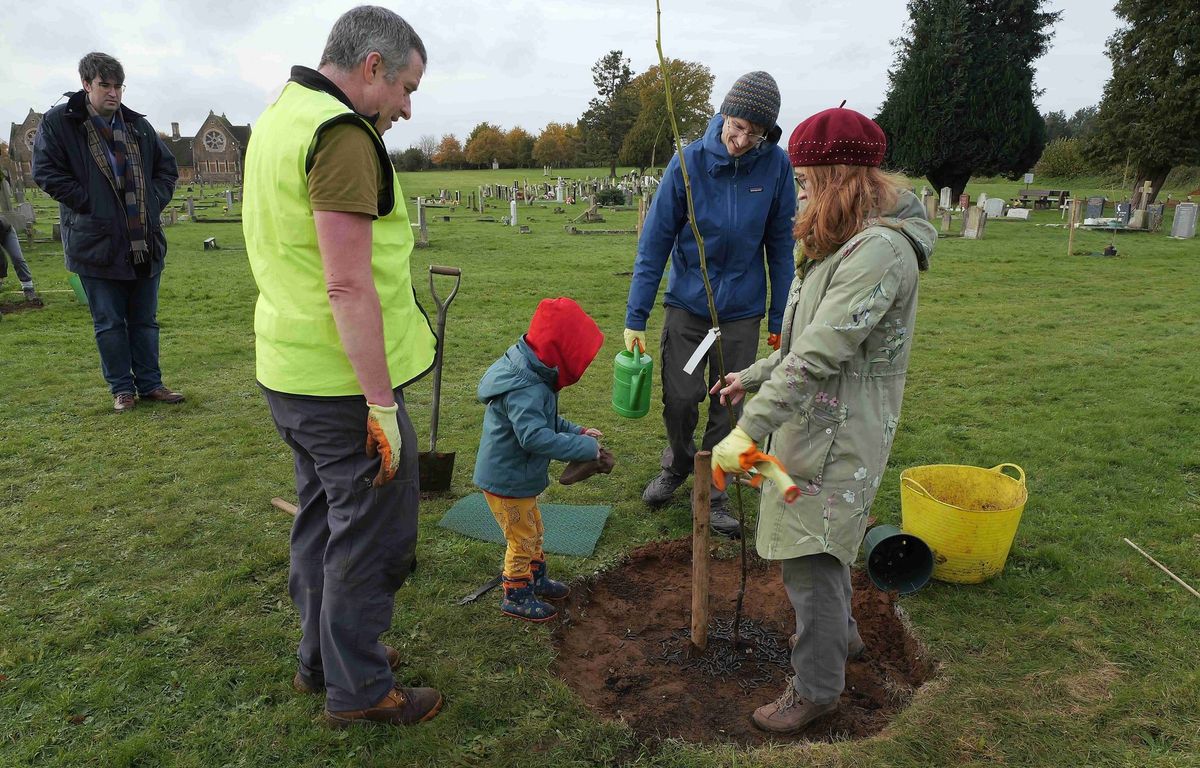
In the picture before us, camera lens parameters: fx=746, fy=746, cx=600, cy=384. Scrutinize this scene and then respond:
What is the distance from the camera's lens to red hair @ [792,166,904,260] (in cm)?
234

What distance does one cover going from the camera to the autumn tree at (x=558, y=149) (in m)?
69.5

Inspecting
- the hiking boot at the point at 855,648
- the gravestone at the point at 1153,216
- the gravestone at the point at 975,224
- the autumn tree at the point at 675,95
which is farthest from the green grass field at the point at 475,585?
the autumn tree at the point at 675,95

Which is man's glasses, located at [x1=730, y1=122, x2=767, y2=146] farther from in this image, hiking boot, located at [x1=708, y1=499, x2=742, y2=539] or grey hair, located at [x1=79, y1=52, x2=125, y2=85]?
grey hair, located at [x1=79, y1=52, x2=125, y2=85]

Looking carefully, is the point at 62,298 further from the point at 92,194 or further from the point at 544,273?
the point at 544,273

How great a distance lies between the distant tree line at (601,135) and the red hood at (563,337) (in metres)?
37.7

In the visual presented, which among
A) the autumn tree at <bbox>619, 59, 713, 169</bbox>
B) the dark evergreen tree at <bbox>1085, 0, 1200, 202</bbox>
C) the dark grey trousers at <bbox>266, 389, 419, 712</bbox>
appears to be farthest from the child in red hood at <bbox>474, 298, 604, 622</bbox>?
the autumn tree at <bbox>619, 59, 713, 169</bbox>

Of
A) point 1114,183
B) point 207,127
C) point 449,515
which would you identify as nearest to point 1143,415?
point 449,515

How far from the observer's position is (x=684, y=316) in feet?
13.9

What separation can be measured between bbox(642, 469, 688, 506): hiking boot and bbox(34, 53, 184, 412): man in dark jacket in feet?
13.2

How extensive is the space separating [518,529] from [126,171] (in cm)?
453

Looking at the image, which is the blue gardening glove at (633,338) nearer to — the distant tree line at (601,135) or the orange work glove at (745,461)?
the orange work glove at (745,461)

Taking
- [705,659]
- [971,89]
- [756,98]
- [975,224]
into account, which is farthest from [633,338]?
[971,89]

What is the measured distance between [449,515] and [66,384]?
4.64 meters

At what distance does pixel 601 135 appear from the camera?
61.4 metres
